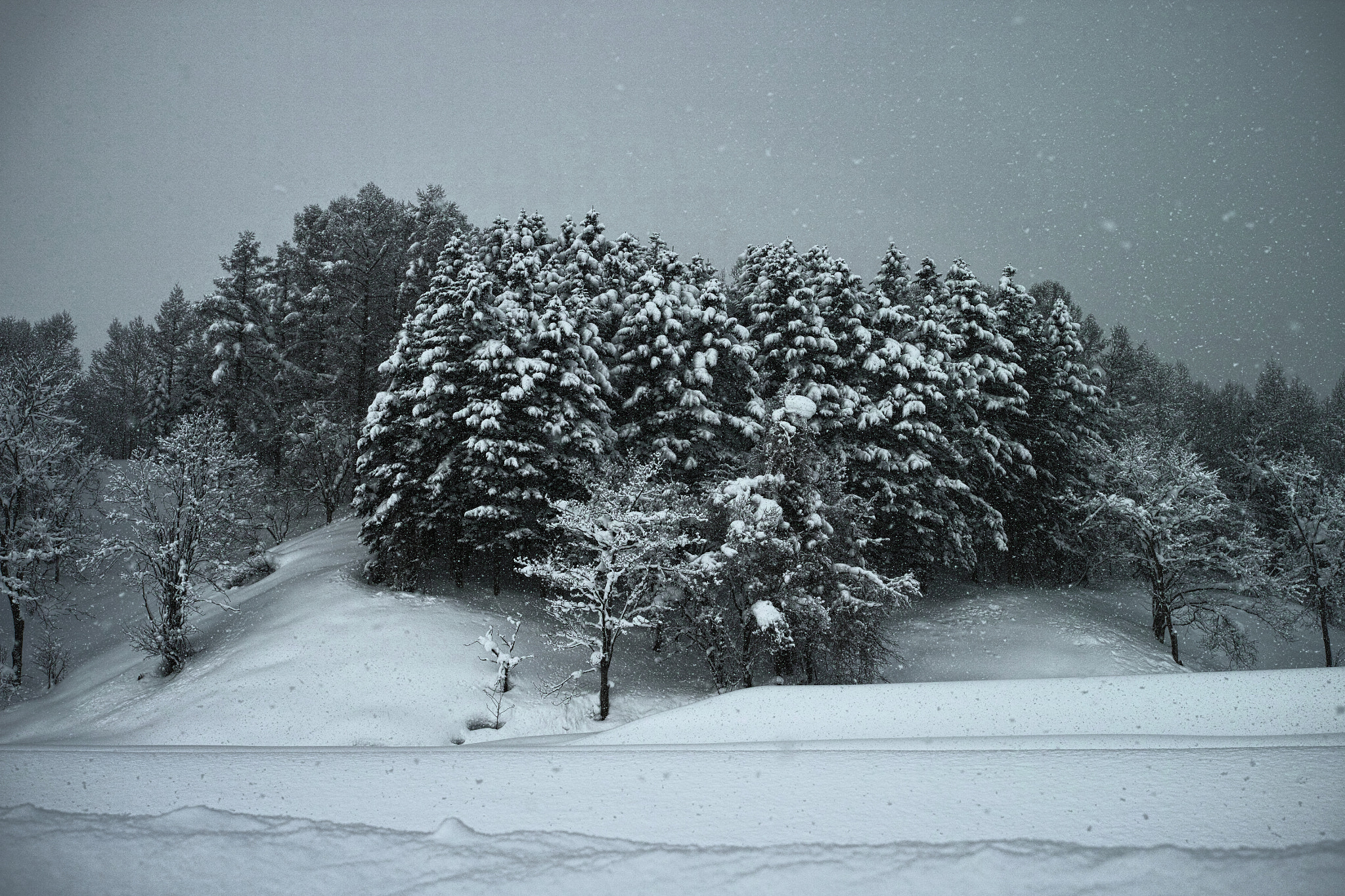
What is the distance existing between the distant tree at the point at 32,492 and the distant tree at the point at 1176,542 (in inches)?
1414

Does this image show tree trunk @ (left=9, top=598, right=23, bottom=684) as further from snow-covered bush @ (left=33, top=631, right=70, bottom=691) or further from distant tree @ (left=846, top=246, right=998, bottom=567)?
distant tree @ (left=846, top=246, right=998, bottom=567)

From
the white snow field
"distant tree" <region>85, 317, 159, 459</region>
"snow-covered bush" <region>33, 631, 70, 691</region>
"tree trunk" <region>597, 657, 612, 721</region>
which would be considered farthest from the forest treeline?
"distant tree" <region>85, 317, 159, 459</region>

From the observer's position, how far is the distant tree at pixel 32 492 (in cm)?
2205

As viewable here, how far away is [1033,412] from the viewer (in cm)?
2791

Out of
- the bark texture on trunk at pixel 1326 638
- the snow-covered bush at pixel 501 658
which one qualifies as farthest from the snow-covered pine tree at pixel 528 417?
the bark texture on trunk at pixel 1326 638

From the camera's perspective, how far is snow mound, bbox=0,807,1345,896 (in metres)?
4.32

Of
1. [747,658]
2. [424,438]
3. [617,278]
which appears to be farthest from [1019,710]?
[617,278]

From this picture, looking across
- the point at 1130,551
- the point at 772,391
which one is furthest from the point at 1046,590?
the point at 772,391

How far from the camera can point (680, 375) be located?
22.7 metres

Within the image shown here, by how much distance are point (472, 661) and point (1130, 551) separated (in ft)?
72.0

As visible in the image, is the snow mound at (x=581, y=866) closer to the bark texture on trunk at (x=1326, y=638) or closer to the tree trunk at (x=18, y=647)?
the tree trunk at (x=18, y=647)

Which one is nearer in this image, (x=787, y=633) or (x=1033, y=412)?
(x=787, y=633)

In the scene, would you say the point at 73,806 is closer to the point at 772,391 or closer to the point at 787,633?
the point at 787,633

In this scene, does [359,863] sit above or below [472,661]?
above
